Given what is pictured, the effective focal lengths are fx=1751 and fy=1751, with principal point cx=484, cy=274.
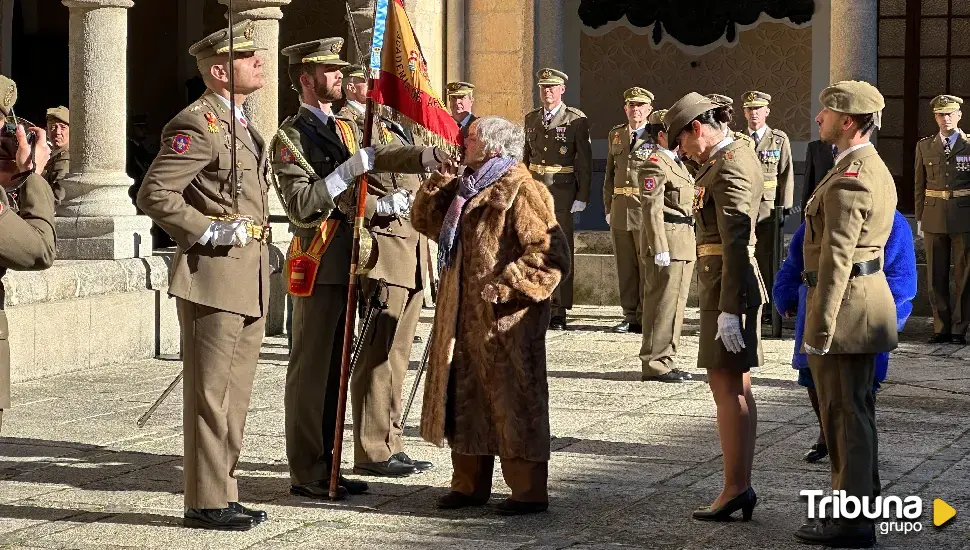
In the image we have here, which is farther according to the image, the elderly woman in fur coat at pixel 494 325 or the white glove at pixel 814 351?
the elderly woman in fur coat at pixel 494 325

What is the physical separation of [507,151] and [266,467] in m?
1.94

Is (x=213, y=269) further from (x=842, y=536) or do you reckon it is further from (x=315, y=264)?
(x=842, y=536)

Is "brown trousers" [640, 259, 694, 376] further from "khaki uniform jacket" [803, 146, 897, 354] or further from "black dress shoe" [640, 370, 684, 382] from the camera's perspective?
"khaki uniform jacket" [803, 146, 897, 354]

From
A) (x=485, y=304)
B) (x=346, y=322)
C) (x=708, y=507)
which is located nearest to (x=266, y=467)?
(x=346, y=322)

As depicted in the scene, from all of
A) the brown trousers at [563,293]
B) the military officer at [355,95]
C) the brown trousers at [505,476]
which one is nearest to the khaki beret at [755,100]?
the brown trousers at [563,293]

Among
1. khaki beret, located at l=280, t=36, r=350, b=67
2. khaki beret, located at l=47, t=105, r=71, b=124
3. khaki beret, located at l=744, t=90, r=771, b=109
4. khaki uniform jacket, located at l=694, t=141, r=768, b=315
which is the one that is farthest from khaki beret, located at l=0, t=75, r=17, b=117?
khaki beret, located at l=744, t=90, r=771, b=109

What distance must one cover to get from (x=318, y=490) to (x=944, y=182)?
A: 7960 millimetres

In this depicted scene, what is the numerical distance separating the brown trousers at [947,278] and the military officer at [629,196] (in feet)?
7.51

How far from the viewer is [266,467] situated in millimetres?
7898

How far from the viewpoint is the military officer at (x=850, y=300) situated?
6270mm

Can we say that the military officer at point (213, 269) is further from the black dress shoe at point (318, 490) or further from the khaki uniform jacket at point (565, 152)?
the khaki uniform jacket at point (565, 152)

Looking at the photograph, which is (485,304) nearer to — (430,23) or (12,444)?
(12,444)

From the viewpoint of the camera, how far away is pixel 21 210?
6023mm

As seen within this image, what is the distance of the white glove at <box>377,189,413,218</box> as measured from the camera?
774 centimetres
